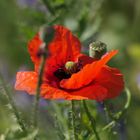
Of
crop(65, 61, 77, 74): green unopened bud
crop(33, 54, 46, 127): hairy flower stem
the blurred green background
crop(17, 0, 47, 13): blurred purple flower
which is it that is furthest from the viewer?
crop(17, 0, 47, 13): blurred purple flower

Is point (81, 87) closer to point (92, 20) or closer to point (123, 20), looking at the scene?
point (92, 20)

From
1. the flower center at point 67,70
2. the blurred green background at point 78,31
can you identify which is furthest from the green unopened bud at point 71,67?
the blurred green background at point 78,31

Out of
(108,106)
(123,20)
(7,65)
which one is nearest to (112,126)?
(108,106)

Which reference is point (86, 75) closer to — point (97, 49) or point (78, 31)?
point (97, 49)

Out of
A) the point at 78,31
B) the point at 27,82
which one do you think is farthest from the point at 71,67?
the point at 78,31

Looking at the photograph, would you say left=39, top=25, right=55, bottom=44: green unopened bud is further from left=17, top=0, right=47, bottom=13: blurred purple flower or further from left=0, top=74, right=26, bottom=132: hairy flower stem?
left=17, top=0, right=47, bottom=13: blurred purple flower

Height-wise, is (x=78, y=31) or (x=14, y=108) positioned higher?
(x=14, y=108)

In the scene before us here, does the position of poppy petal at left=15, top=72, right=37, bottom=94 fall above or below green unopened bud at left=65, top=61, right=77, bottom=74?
above

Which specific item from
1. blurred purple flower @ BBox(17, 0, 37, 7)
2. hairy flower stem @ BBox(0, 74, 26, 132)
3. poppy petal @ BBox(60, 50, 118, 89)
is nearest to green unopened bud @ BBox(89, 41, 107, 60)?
poppy petal @ BBox(60, 50, 118, 89)
